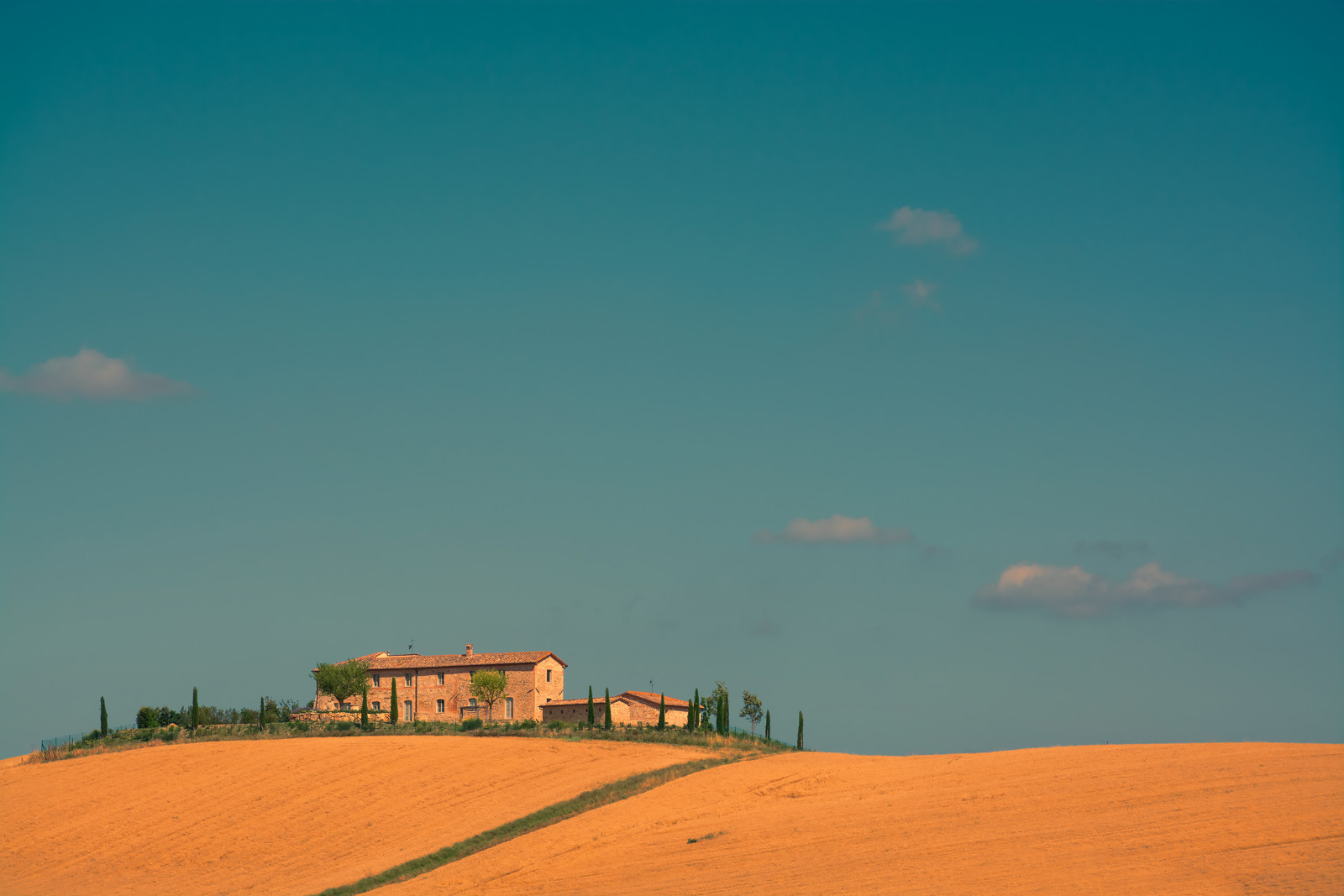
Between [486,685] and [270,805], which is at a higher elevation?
[270,805]

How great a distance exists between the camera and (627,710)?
89875 millimetres

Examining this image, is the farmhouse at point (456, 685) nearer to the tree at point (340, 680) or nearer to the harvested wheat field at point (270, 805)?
the tree at point (340, 680)

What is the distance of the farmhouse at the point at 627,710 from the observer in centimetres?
8500

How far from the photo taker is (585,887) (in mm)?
33219

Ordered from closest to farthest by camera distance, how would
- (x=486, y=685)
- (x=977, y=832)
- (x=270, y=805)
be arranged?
1. (x=977, y=832)
2. (x=270, y=805)
3. (x=486, y=685)

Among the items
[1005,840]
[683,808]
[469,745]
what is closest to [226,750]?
[469,745]

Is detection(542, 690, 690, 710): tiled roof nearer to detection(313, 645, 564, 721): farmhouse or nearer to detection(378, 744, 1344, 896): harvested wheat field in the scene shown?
detection(313, 645, 564, 721): farmhouse

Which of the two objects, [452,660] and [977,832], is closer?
[977,832]

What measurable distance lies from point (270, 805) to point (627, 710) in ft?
139

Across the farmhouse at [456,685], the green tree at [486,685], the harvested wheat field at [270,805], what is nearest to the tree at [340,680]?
the farmhouse at [456,685]

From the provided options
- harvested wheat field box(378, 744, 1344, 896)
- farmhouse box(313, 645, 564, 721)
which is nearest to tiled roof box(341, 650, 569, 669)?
farmhouse box(313, 645, 564, 721)

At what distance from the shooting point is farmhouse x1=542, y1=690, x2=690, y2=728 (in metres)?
85.0

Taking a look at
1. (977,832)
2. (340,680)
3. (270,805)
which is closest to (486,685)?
(340,680)

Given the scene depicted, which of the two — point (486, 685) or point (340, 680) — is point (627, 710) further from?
point (340, 680)
